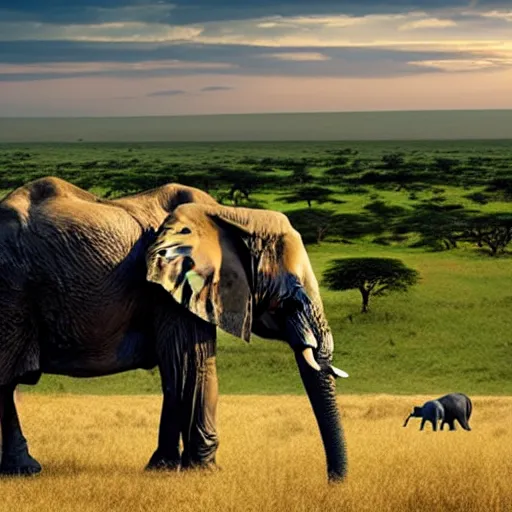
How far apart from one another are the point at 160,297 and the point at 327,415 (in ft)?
6.31

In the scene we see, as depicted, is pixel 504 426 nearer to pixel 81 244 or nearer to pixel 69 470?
pixel 69 470

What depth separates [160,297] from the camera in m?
11.5

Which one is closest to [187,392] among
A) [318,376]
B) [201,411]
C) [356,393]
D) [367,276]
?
[201,411]

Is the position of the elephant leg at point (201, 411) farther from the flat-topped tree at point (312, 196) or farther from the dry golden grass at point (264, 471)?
the flat-topped tree at point (312, 196)

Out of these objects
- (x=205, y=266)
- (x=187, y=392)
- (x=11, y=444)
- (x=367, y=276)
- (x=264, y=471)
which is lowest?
(x=367, y=276)

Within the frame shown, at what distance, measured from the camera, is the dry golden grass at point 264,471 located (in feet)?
33.6


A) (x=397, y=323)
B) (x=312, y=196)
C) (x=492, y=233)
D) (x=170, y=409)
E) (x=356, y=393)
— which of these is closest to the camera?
(x=170, y=409)

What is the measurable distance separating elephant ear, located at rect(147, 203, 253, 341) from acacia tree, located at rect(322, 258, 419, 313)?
41.2 metres

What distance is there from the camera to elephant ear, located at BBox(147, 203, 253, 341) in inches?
444

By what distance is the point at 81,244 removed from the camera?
11344 mm

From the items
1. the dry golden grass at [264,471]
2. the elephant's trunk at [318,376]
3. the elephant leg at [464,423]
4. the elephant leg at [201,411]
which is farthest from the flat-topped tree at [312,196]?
the elephant leg at [201,411]

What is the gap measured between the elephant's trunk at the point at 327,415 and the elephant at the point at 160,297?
0.01 m

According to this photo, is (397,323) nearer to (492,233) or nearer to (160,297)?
(492,233)

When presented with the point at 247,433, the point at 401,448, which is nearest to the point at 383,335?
the point at 247,433
